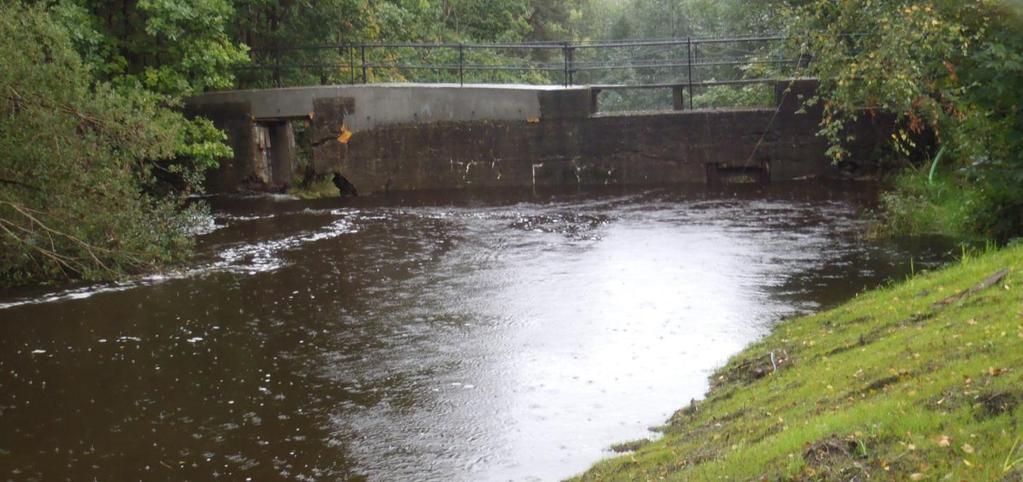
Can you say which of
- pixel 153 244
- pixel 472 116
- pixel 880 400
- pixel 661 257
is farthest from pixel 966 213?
pixel 472 116

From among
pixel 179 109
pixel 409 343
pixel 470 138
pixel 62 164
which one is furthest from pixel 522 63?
pixel 409 343

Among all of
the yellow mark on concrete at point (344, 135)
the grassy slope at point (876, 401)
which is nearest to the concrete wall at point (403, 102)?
the yellow mark on concrete at point (344, 135)

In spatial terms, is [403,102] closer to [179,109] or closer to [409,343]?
[179,109]

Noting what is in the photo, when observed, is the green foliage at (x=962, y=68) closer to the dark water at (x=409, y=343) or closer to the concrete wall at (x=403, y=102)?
the dark water at (x=409, y=343)

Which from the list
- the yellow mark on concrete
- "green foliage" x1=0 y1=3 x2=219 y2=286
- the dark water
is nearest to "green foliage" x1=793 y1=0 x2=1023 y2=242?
the dark water

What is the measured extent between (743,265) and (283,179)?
48.0 ft

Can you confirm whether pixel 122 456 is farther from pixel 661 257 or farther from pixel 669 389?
pixel 661 257

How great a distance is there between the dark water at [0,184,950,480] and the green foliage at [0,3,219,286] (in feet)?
1.71

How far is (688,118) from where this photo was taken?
2381 cm

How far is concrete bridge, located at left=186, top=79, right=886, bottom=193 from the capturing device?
24047 millimetres

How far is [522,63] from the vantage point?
39562 mm

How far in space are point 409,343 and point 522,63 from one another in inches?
1160

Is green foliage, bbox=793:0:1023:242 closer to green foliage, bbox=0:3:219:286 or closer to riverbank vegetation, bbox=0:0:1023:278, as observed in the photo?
riverbank vegetation, bbox=0:0:1023:278

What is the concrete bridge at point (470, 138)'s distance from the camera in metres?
24.0
